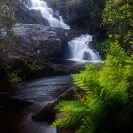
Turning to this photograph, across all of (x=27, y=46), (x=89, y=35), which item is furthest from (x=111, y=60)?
(x=89, y=35)

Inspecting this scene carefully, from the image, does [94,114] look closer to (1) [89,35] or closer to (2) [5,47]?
(2) [5,47]

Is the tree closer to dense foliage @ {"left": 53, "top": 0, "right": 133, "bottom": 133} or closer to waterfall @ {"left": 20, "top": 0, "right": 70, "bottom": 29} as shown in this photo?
dense foliage @ {"left": 53, "top": 0, "right": 133, "bottom": 133}

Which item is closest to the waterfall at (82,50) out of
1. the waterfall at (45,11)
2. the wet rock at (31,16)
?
the waterfall at (45,11)

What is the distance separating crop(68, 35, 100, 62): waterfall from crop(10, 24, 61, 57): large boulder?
208 cm

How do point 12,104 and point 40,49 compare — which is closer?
point 12,104

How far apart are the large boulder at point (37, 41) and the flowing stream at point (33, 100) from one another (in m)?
3.65

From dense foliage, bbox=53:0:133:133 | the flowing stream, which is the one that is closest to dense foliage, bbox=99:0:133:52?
dense foliage, bbox=53:0:133:133

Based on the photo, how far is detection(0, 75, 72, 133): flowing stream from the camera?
7.53 m

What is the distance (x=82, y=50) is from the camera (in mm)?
22766

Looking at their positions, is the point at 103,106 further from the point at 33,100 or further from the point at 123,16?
the point at 33,100

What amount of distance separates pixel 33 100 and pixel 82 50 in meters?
12.8

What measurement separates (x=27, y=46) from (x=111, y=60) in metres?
15.5

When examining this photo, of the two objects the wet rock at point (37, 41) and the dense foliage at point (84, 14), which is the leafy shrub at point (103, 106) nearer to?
the wet rock at point (37, 41)

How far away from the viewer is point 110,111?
10.9 feet
